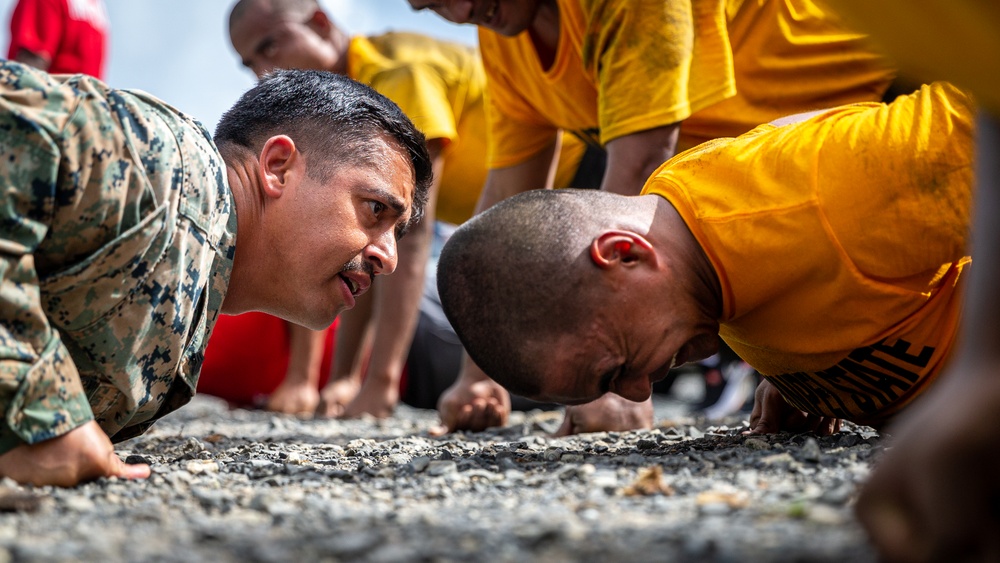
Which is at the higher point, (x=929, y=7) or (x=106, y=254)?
(x=929, y=7)

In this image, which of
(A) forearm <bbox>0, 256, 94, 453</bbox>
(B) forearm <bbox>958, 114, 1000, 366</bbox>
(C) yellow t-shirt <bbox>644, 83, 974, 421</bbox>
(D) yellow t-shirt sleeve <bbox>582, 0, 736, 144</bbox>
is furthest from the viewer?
(D) yellow t-shirt sleeve <bbox>582, 0, 736, 144</bbox>

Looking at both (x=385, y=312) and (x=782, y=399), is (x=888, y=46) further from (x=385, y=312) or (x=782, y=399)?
(x=385, y=312)

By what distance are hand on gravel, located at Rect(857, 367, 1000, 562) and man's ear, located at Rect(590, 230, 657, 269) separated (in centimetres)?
89

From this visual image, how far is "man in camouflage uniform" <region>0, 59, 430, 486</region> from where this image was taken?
160cm

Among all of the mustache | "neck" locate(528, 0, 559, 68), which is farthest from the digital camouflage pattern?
"neck" locate(528, 0, 559, 68)

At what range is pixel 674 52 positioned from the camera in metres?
2.47

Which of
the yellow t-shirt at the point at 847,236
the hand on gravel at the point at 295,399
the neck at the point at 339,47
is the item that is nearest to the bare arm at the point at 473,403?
the yellow t-shirt at the point at 847,236

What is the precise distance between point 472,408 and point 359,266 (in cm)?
94

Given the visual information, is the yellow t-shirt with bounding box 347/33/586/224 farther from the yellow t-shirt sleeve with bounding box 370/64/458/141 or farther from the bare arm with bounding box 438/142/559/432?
the bare arm with bounding box 438/142/559/432

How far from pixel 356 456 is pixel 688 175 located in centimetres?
99

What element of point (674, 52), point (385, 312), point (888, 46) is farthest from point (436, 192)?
point (888, 46)

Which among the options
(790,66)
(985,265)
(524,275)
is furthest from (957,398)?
(790,66)

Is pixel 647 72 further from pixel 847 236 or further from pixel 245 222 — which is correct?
pixel 245 222

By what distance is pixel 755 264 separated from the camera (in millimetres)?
1901
